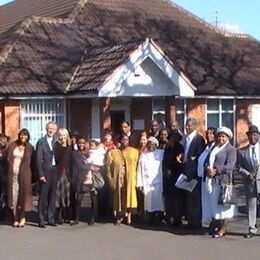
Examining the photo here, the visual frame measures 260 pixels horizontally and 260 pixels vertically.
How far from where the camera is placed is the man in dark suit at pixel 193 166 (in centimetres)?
1098

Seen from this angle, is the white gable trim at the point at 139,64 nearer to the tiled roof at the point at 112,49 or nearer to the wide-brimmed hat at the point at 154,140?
the tiled roof at the point at 112,49

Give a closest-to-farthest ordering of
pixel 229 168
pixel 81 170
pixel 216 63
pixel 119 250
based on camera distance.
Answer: pixel 119 250
pixel 229 168
pixel 81 170
pixel 216 63

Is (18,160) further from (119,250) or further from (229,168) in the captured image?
(229,168)

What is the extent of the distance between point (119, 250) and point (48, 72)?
35.6 feet

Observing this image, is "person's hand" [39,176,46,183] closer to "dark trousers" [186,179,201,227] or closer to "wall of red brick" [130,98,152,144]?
"dark trousers" [186,179,201,227]

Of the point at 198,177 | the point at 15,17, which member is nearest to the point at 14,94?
the point at 198,177

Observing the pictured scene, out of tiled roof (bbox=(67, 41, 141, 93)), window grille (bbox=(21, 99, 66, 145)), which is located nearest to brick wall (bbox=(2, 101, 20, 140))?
window grille (bbox=(21, 99, 66, 145))

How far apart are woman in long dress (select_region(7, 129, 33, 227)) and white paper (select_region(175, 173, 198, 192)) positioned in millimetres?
2730

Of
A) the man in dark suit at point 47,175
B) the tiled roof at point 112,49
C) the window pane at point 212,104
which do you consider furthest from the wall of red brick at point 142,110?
the man in dark suit at point 47,175

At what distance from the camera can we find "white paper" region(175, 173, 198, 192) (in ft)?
35.7

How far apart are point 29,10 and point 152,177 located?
1926cm

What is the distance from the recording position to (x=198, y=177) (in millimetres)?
10922

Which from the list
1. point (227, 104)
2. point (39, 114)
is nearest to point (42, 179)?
point (39, 114)

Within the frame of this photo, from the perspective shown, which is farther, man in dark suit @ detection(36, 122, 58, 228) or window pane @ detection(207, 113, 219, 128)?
window pane @ detection(207, 113, 219, 128)
